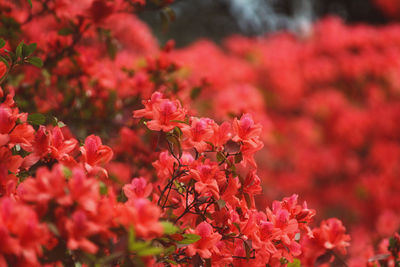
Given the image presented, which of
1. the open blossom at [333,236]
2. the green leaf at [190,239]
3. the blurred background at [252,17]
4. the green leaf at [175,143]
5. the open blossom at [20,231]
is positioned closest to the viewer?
the open blossom at [20,231]

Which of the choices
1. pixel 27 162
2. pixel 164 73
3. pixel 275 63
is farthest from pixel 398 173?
pixel 27 162

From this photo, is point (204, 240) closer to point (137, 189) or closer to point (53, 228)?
point (137, 189)

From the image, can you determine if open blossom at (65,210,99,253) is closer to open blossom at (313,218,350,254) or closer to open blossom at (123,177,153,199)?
open blossom at (123,177,153,199)

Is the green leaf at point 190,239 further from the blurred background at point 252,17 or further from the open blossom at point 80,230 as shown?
the blurred background at point 252,17

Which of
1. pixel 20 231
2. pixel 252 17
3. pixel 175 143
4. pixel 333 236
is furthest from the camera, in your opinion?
pixel 252 17

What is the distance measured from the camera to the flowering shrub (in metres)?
0.61

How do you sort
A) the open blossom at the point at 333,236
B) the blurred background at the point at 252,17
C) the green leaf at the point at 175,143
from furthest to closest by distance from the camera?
the blurred background at the point at 252,17, the open blossom at the point at 333,236, the green leaf at the point at 175,143

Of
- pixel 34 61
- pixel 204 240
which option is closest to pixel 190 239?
pixel 204 240

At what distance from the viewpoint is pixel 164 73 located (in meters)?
1.71

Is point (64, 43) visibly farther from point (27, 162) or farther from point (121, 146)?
point (27, 162)

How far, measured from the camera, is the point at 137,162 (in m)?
1.63

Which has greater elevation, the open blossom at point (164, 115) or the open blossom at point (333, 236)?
the open blossom at point (333, 236)

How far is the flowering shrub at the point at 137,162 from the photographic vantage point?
615 millimetres

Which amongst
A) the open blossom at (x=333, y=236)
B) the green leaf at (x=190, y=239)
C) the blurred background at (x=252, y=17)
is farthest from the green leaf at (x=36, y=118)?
the blurred background at (x=252, y=17)
